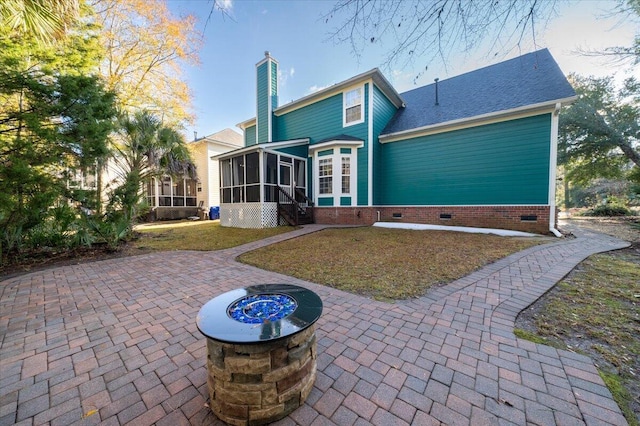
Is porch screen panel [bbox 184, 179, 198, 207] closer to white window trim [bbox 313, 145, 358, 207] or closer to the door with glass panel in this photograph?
the door with glass panel

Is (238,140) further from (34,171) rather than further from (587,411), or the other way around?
(587,411)

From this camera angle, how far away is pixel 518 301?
3.11 meters

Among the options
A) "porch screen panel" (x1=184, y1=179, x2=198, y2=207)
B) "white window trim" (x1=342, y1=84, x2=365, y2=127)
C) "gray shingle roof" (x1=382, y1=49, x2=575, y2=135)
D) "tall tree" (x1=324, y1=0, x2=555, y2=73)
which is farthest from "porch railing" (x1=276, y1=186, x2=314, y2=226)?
"porch screen panel" (x1=184, y1=179, x2=198, y2=207)

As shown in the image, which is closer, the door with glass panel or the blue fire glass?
the blue fire glass

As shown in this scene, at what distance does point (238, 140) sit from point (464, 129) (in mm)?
19162

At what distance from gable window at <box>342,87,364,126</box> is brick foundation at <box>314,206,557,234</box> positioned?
420 centimetres

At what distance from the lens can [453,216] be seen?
32.0 ft

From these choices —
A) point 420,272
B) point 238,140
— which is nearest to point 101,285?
point 420,272

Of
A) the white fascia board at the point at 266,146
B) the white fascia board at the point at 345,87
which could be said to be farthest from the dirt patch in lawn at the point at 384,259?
the white fascia board at the point at 345,87

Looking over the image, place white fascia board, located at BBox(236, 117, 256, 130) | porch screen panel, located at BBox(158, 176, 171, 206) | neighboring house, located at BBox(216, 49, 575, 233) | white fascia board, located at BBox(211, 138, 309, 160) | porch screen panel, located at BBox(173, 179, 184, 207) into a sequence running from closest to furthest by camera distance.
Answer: neighboring house, located at BBox(216, 49, 575, 233) < white fascia board, located at BBox(211, 138, 309, 160) < white fascia board, located at BBox(236, 117, 256, 130) < porch screen panel, located at BBox(158, 176, 171, 206) < porch screen panel, located at BBox(173, 179, 184, 207)

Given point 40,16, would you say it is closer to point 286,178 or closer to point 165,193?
point 286,178

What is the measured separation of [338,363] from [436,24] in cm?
353

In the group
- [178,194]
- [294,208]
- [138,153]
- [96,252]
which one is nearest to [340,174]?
[294,208]

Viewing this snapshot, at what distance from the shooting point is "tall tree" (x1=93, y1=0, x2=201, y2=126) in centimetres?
1146
